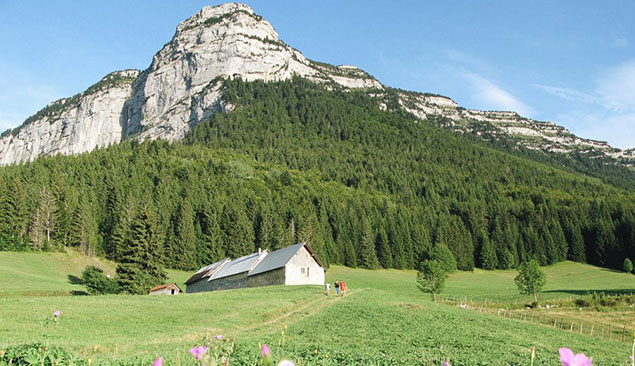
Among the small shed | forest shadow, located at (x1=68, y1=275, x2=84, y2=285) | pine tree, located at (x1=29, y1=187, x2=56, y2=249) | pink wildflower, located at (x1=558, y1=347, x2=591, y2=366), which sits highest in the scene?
pine tree, located at (x1=29, y1=187, x2=56, y2=249)

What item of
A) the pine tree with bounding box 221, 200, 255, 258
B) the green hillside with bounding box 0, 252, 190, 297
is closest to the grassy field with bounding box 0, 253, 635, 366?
the green hillside with bounding box 0, 252, 190, 297

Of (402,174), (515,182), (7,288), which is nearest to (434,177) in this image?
(402,174)

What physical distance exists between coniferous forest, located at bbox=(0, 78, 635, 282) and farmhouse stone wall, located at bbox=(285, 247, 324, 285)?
65.8ft

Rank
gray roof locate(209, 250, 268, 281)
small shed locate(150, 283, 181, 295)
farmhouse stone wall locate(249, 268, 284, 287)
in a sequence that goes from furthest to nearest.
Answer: gray roof locate(209, 250, 268, 281) → small shed locate(150, 283, 181, 295) → farmhouse stone wall locate(249, 268, 284, 287)

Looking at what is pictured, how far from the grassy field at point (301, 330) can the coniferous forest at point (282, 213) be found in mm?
26030

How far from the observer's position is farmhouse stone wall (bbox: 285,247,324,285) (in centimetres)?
6178

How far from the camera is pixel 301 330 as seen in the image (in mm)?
28641

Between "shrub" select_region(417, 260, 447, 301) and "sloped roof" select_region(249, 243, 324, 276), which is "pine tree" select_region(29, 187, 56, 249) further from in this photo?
"shrub" select_region(417, 260, 447, 301)

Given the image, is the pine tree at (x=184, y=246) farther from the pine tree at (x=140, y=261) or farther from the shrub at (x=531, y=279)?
the shrub at (x=531, y=279)

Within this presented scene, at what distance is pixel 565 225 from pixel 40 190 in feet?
449

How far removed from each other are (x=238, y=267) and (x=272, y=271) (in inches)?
347

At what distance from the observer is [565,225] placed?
5212 inches

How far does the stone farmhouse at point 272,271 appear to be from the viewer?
62.0 meters

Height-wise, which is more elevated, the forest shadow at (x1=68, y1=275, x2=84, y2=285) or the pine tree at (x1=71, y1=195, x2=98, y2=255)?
the pine tree at (x1=71, y1=195, x2=98, y2=255)
